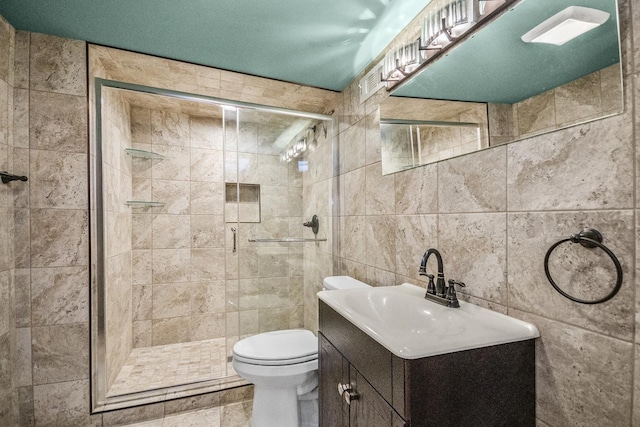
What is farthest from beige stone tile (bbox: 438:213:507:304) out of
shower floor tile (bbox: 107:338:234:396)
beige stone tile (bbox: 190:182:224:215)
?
beige stone tile (bbox: 190:182:224:215)

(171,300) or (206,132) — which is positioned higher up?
(206,132)

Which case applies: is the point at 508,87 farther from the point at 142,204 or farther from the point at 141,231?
the point at 141,231

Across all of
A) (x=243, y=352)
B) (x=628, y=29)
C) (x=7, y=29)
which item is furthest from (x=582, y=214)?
(x=7, y=29)

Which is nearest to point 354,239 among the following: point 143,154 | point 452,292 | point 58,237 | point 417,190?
point 417,190

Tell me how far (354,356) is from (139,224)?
256 cm

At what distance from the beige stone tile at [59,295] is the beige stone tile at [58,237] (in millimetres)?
52

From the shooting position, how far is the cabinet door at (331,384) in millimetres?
1049

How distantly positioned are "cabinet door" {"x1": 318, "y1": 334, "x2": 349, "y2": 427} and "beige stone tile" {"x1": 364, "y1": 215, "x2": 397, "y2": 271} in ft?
1.94

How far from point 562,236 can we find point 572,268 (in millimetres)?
90

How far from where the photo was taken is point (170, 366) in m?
2.34

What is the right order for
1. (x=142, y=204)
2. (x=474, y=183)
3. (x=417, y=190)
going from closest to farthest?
(x=474, y=183) < (x=417, y=190) < (x=142, y=204)

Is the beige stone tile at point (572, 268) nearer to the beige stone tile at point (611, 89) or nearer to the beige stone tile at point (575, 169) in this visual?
the beige stone tile at point (575, 169)

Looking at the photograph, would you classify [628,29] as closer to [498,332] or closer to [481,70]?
[481,70]

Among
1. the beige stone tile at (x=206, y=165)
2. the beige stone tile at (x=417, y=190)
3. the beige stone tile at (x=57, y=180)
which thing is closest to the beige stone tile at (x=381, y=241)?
the beige stone tile at (x=417, y=190)
